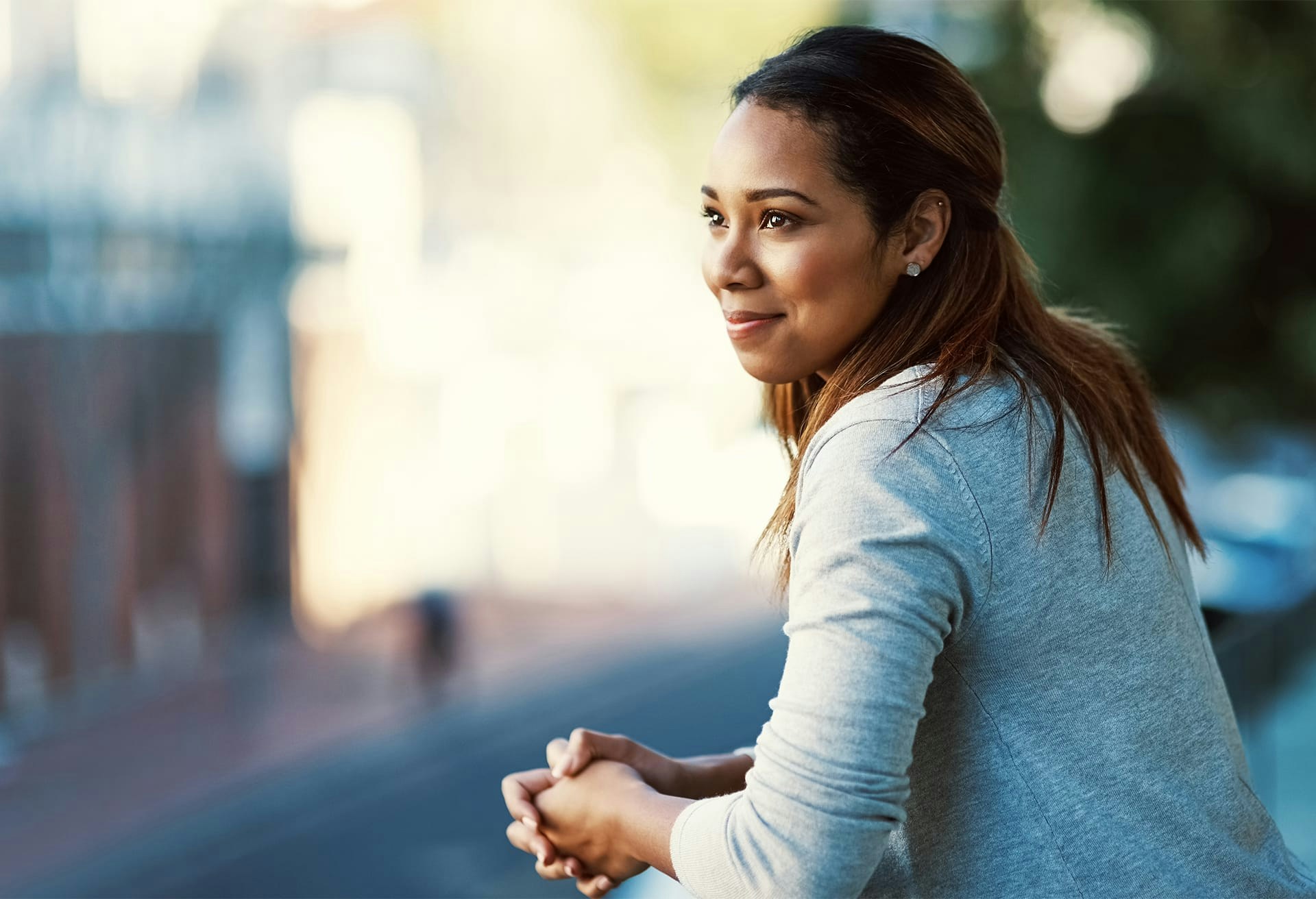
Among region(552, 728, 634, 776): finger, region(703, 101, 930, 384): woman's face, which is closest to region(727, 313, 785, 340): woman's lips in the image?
region(703, 101, 930, 384): woman's face

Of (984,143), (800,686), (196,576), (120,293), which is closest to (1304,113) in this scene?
(984,143)

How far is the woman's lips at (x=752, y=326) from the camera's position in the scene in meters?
1.42

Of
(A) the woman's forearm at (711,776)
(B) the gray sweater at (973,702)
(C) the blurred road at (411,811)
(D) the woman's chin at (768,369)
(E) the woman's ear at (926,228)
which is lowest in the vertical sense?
(C) the blurred road at (411,811)

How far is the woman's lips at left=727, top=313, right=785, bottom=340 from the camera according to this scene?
4.64ft

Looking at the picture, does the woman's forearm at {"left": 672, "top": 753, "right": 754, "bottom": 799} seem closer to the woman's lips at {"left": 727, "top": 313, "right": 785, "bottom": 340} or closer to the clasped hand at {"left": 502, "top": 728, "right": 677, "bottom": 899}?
the clasped hand at {"left": 502, "top": 728, "right": 677, "bottom": 899}

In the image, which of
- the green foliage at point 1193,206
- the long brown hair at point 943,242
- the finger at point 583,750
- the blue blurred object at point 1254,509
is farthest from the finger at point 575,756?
the green foliage at point 1193,206

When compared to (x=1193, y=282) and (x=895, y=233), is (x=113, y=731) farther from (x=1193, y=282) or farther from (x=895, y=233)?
(x=895, y=233)

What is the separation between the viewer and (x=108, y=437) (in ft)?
53.6

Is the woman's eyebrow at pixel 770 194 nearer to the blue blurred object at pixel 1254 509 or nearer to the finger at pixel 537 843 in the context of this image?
the finger at pixel 537 843

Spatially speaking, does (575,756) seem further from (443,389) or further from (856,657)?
(443,389)

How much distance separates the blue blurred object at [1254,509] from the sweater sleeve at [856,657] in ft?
17.0

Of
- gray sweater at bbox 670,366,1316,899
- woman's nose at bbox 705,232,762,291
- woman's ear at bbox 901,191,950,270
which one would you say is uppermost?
woman's ear at bbox 901,191,950,270

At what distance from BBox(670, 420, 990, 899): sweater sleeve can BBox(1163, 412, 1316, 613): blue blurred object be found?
5170mm

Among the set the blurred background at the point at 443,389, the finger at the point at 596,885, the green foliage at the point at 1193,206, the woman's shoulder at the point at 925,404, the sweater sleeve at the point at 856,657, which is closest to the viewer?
the sweater sleeve at the point at 856,657
